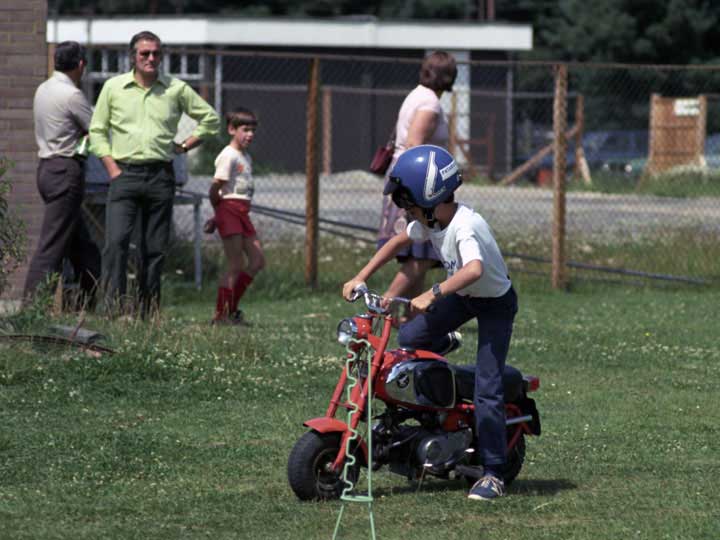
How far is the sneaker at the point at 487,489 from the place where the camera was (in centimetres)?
615

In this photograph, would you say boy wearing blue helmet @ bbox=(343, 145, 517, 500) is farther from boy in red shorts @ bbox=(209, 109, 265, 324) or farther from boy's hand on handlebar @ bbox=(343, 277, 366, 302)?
boy in red shorts @ bbox=(209, 109, 265, 324)

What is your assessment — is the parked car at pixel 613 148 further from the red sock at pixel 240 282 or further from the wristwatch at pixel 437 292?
the wristwatch at pixel 437 292

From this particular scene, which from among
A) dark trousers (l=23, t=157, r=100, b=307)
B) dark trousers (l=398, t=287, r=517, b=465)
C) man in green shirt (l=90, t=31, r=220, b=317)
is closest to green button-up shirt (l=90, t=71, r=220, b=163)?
man in green shirt (l=90, t=31, r=220, b=317)

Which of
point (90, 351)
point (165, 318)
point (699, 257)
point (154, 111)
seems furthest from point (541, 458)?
point (699, 257)

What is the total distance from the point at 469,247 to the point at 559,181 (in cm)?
817

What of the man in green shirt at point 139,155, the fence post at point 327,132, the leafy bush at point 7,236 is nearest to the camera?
the leafy bush at point 7,236

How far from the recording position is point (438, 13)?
179 feet

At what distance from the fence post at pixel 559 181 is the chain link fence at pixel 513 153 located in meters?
0.11

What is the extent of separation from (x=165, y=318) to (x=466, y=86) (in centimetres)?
2839

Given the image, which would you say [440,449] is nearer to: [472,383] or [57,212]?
[472,383]

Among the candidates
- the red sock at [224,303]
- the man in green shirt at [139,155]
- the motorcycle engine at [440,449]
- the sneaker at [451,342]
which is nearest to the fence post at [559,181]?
the red sock at [224,303]

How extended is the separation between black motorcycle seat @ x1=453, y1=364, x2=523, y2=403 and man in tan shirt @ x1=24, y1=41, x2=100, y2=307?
5.03 meters

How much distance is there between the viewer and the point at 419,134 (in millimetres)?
9711

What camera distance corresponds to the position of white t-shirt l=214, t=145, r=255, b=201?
35.7ft
